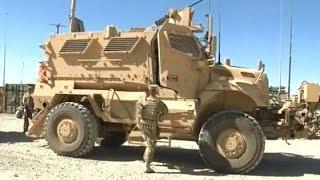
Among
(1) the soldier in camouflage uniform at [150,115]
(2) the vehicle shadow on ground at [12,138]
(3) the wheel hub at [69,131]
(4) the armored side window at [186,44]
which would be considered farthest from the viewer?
(2) the vehicle shadow on ground at [12,138]

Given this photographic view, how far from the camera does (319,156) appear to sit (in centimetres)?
1420

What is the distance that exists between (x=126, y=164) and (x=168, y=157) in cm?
164

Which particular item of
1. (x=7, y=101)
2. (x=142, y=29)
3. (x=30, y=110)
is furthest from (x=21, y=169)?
(x=7, y=101)

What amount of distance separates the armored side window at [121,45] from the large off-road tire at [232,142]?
2.27 m

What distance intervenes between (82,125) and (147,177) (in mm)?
2627

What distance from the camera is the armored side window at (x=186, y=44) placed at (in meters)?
11.4

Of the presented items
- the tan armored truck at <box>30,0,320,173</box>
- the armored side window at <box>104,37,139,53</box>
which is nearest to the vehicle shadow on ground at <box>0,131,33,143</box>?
the tan armored truck at <box>30,0,320,173</box>

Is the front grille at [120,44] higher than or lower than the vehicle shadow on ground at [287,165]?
higher

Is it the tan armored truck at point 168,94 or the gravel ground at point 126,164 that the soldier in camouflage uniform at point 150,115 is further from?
the tan armored truck at point 168,94

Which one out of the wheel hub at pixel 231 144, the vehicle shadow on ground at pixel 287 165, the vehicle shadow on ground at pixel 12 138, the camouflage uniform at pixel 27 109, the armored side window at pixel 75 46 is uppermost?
the armored side window at pixel 75 46

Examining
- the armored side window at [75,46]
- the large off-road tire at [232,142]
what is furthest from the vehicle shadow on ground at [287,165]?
the armored side window at [75,46]

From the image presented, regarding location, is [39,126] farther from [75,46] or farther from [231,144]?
[231,144]

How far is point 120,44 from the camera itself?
38.3ft

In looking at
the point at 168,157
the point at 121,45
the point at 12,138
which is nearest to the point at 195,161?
the point at 168,157
